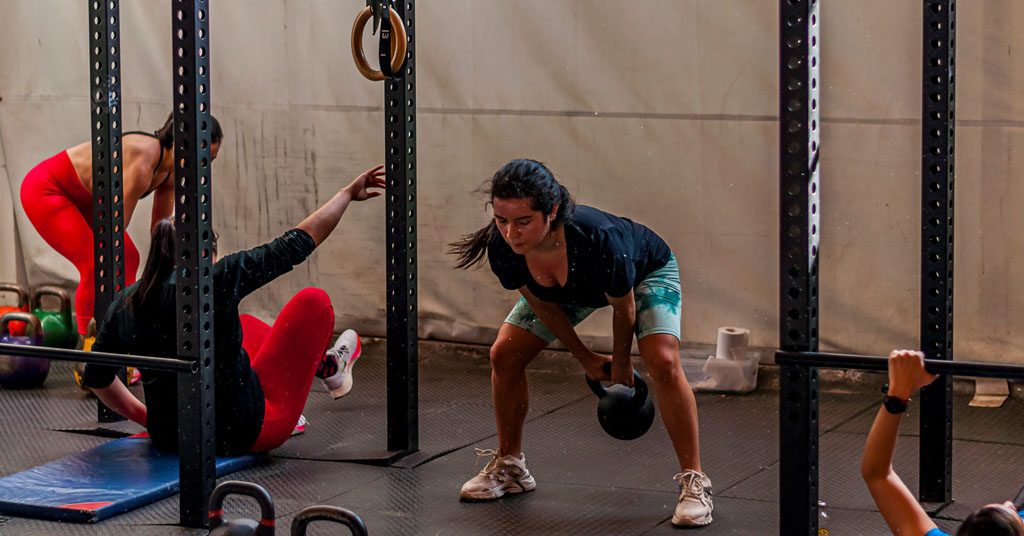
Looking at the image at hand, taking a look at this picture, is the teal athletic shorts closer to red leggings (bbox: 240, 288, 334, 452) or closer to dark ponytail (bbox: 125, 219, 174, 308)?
red leggings (bbox: 240, 288, 334, 452)

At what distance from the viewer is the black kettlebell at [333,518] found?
221cm

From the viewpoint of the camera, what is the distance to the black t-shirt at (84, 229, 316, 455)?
3.70m

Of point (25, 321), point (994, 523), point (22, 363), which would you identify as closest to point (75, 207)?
point (25, 321)

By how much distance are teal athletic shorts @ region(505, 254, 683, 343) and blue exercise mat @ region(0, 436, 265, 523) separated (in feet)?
3.82

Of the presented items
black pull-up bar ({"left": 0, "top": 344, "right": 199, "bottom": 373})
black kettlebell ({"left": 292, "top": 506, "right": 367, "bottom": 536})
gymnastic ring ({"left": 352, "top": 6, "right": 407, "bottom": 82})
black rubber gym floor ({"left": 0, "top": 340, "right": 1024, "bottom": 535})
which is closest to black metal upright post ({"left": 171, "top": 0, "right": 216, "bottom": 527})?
black pull-up bar ({"left": 0, "top": 344, "right": 199, "bottom": 373})

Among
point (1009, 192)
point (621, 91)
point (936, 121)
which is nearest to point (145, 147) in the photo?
point (621, 91)

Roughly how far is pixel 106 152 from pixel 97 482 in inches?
50.5

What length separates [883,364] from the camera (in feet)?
8.09

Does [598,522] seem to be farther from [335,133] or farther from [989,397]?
Answer: [335,133]

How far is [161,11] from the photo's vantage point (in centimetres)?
616

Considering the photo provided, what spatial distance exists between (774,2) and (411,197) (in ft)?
6.15

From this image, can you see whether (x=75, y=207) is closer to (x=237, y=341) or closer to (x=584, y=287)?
(x=237, y=341)

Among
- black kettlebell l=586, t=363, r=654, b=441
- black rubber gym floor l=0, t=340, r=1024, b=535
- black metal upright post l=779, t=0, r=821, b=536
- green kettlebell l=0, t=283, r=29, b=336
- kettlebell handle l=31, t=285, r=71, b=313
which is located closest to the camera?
black metal upright post l=779, t=0, r=821, b=536

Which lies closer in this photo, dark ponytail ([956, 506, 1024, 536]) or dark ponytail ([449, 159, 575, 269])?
dark ponytail ([956, 506, 1024, 536])
